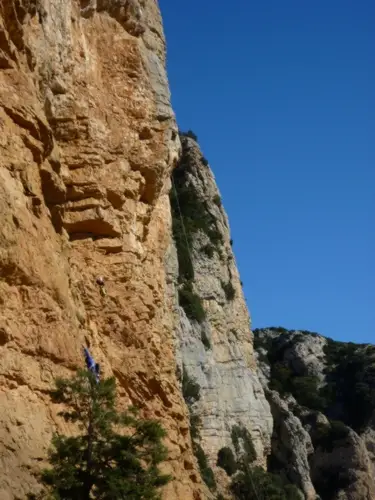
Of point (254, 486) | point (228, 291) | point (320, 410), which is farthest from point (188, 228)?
point (320, 410)

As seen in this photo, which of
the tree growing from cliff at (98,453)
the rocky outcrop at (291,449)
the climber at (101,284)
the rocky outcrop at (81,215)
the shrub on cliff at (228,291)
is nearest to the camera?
the tree growing from cliff at (98,453)

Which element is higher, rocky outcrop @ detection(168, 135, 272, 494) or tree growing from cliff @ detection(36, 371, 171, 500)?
rocky outcrop @ detection(168, 135, 272, 494)

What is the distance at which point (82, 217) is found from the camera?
17219mm

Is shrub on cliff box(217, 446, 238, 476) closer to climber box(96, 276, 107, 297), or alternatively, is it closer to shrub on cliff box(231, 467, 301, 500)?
shrub on cliff box(231, 467, 301, 500)

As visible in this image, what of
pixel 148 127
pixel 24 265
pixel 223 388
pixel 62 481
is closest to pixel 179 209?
pixel 223 388

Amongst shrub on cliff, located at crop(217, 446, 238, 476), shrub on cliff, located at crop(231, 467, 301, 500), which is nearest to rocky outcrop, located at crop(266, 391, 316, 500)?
shrub on cliff, located at crop(231, 467, 301, 500)

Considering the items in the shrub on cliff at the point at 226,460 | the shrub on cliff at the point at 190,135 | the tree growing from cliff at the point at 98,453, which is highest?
the shrub on cliff at the point at 190,135

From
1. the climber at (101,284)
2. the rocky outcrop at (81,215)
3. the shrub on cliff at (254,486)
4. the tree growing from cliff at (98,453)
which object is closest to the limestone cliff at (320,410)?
the shrub on cliff at (254,486)

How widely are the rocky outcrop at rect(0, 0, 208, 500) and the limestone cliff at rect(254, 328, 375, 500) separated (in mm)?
26591

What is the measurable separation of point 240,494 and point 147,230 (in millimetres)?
20120

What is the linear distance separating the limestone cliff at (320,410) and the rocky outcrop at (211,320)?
17.2ft

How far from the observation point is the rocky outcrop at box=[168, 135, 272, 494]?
34875 millimetres

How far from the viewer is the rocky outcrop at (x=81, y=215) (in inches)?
503

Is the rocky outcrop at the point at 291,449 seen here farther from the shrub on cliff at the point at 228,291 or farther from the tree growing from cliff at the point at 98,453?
the tree growing from cliff at the point at 98,453
